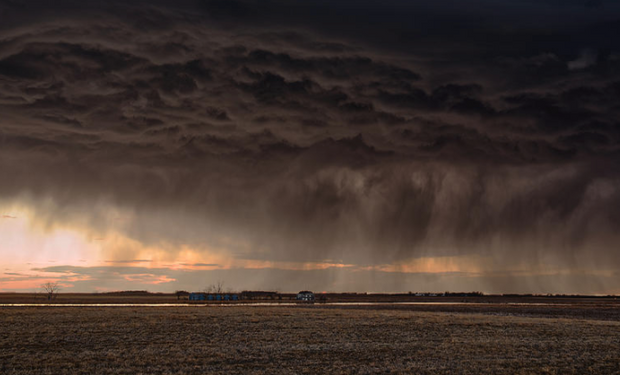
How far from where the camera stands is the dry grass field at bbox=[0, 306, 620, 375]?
2442 cm

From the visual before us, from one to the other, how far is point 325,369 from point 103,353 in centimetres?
1379

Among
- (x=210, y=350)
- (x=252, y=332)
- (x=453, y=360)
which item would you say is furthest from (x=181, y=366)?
(x=252, y=332)

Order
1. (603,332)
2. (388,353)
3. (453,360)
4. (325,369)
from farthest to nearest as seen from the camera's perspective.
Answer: (603,332)
(388,353)
(453,360)
(325,369)

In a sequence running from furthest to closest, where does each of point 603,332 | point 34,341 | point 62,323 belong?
1. point 62,323
2. point 603,332
3. point 34,341

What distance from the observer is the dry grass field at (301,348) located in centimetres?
2442

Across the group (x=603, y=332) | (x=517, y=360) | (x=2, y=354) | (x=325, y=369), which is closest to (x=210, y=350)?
(x=325, y=369)

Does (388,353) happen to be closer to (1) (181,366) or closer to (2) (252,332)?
(1) (181,366)

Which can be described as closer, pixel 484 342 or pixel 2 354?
pixel 2 354

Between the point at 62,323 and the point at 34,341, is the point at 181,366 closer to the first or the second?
the point at 34,341

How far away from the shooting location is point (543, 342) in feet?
118

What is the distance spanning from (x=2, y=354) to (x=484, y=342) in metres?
31.1

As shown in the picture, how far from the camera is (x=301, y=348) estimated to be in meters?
31.3

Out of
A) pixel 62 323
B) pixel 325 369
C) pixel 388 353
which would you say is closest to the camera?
pixel 325 369

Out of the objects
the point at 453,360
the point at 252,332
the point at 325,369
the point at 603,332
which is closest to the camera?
the point at 325,369
